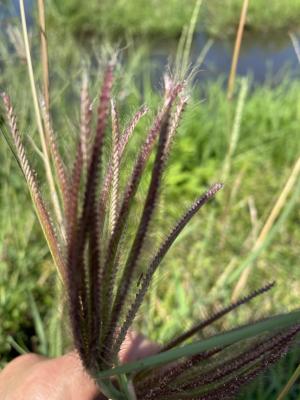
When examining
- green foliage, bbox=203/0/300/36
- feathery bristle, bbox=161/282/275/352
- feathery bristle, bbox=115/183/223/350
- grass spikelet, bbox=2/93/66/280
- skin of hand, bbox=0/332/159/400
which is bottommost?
green foliage, bbox=203/0/300/36

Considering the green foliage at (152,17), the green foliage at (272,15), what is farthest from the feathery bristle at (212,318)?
the green foliage at (272,15)

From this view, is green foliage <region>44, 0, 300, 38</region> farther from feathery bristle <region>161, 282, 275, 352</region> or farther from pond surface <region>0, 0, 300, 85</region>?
feathery bristle <region>161, 282, 275, 352</region>

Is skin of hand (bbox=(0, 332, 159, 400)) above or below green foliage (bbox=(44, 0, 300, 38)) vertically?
above

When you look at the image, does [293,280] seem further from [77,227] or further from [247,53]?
[247,53]

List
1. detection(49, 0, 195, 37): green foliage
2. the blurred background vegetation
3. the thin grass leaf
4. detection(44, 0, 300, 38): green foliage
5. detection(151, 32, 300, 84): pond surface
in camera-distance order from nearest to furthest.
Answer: the thin grass leaf
the blurred background vegetation
detection(151, 32, 300, 84): pond surface
detection(44, 0, 300, 38): green foliage
detection(49, 0, 195, 37): green foliage

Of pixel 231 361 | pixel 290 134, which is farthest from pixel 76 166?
pixel 290 134

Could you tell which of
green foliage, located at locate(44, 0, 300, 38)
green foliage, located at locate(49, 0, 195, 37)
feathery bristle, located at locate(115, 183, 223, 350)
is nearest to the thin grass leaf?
feathery bristle, located at locate(115, 183, 223, 350)

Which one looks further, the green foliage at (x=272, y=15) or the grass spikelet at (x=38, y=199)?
the green foliage at (x=272, y=15)

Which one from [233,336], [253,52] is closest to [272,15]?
[253,52]

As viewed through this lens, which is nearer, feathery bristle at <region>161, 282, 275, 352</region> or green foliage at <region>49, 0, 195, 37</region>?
feathery bristle at <region>161, 282, 275, 352</region>

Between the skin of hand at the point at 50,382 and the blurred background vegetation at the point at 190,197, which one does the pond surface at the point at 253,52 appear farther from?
the skin of hand at the point at 50,382
